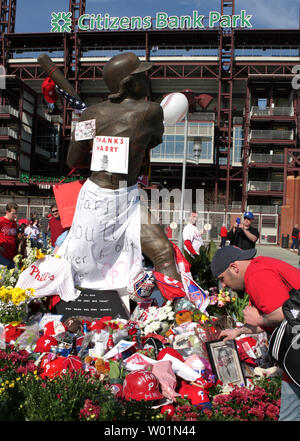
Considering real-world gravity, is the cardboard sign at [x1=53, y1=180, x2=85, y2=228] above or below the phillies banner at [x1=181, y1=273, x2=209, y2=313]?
above

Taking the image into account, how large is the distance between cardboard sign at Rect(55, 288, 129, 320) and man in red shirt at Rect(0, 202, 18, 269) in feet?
9.37

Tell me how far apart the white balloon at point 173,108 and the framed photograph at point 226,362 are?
8.69ft

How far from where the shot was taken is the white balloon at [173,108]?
432 centimetres

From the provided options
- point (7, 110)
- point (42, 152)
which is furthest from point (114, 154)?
point (42, 152)

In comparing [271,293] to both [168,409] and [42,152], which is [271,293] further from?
[42,152]

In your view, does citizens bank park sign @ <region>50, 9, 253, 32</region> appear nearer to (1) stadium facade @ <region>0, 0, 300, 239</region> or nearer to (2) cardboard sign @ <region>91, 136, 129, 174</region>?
(1) stadium facade @ <region>0, 0, 300, 239</region>

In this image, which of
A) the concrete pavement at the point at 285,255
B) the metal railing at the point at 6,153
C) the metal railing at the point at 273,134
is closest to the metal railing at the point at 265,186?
the metal railing at the point at 273,134

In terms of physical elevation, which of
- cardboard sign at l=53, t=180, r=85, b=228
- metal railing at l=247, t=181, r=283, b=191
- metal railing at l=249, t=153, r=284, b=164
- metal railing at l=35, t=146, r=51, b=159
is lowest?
cardboard sign at l=53, t=180, r=85, b=228

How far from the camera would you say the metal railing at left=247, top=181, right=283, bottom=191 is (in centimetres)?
2875

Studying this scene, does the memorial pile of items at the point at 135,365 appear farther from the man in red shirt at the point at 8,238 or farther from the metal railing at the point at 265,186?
the metal railing at the point at 265,186

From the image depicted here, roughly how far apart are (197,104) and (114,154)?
27901 millimetres

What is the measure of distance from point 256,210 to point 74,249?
2283cm

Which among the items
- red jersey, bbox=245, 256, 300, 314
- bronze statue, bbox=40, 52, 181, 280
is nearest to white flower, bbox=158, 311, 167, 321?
bronze statue, bbox=40, 52, 181, 280
